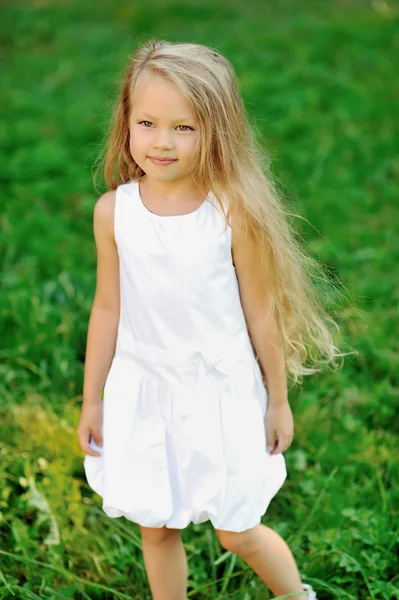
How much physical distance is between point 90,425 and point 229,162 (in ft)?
2.45

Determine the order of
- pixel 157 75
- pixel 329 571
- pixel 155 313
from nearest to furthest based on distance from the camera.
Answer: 1. pixel 157 75
2. pixel 155 313
3. pixel 329 571

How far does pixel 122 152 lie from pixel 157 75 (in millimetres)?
268

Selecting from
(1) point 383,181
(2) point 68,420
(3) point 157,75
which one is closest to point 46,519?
(2) point 68,420

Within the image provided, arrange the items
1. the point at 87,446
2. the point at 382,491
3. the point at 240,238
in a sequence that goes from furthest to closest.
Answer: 1. the point at 382,491
2. the point at 87,446
3. the point at 240,238

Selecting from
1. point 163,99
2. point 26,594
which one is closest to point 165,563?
point 26,594

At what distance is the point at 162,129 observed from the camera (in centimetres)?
180

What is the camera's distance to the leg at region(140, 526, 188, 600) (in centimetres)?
206

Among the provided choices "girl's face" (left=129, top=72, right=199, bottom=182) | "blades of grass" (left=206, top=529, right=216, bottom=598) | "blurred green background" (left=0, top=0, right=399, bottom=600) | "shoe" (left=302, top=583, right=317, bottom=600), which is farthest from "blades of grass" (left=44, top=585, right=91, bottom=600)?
"girl's face" (left=129, top=72, right=199, bottom=182)

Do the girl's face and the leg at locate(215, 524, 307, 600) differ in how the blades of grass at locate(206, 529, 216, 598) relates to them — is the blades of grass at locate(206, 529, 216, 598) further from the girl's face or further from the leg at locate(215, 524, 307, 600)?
the girl's face

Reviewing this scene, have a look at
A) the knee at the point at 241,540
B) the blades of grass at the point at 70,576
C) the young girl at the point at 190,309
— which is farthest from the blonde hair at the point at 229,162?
the blades of grass at the point at 70,576

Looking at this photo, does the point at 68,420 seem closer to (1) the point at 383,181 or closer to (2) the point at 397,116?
(1) the point at 383,181

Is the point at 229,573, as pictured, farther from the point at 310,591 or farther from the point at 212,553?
the point at 310,591

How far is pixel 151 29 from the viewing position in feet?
23.3

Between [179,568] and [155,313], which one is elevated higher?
[155,313]
